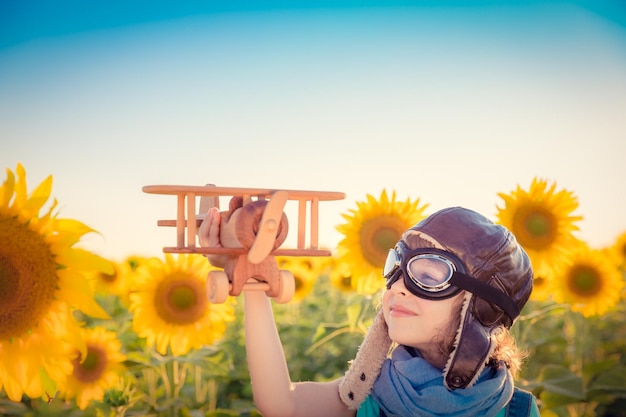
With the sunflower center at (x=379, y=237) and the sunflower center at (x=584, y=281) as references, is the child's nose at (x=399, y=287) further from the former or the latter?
the sunflower center at (x=584, y=281)

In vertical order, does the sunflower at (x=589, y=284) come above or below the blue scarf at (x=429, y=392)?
below

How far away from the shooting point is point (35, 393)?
1.92 meters

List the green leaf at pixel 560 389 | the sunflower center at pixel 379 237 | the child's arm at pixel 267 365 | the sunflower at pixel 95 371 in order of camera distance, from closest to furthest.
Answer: the child's arm at pixel 267 365
the sunflower at pixel 95 371
the green leaf at pixel 560 389
the sunflower center at pixel 379 237

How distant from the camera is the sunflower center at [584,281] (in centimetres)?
465

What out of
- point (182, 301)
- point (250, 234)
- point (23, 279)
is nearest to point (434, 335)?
point (250, 234)

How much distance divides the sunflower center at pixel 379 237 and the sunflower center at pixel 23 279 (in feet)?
7.39


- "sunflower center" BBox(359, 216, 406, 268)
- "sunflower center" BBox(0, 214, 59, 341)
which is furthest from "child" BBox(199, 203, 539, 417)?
"sunflower center" BBox(359, 216, 406, 268)

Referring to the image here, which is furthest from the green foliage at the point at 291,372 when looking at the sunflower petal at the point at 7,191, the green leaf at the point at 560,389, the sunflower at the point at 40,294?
the sunflower petal at the point at 7,191

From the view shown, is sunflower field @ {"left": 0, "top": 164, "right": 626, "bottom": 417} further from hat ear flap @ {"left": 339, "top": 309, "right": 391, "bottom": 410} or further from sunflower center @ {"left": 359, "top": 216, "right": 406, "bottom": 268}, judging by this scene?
hat ear flap @ {"left": 339, "top": 309, "right": 391, "bottom": 410}

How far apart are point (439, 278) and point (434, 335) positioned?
203 millimetres

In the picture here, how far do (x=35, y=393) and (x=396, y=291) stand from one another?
108 cm

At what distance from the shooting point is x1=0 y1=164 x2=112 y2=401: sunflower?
6.21 feet

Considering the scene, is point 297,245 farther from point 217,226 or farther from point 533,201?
point 533,201

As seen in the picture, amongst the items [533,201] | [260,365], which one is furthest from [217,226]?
[533,201]
